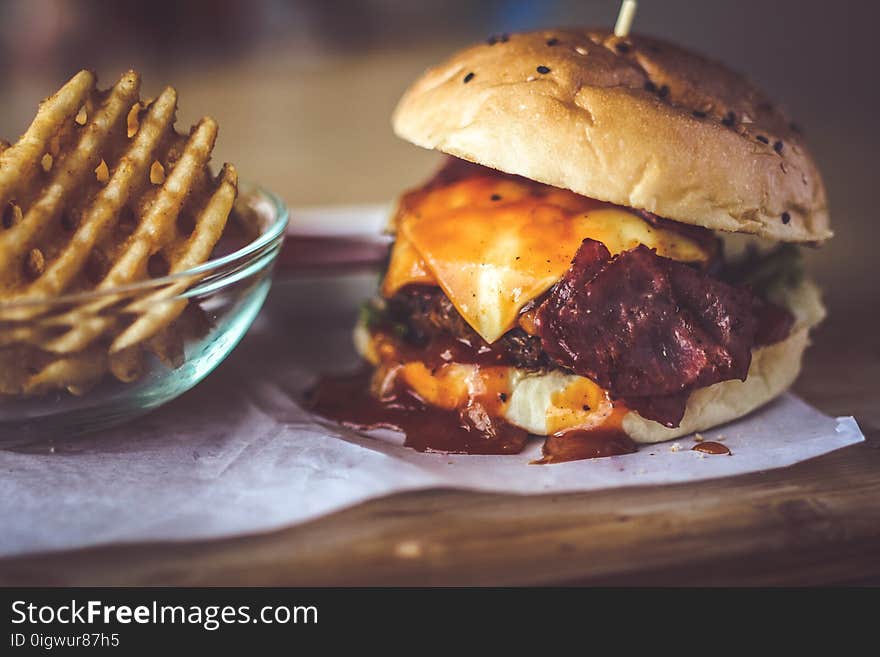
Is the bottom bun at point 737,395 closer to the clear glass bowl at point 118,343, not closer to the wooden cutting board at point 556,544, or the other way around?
the wooden cutting board at point 556,544

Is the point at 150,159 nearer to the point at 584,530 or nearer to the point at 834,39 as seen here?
the point at 584,530

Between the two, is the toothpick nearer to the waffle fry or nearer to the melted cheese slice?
the melted cheese slice

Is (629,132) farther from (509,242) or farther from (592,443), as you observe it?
(592,443)

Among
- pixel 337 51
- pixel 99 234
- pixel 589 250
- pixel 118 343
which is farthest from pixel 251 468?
pixel 337 51

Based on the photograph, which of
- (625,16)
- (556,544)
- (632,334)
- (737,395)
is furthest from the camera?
(625,16)

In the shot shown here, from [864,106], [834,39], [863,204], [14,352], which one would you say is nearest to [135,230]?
[14,352]

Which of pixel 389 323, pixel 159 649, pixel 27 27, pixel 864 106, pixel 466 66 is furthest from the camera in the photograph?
pixel 27 27
